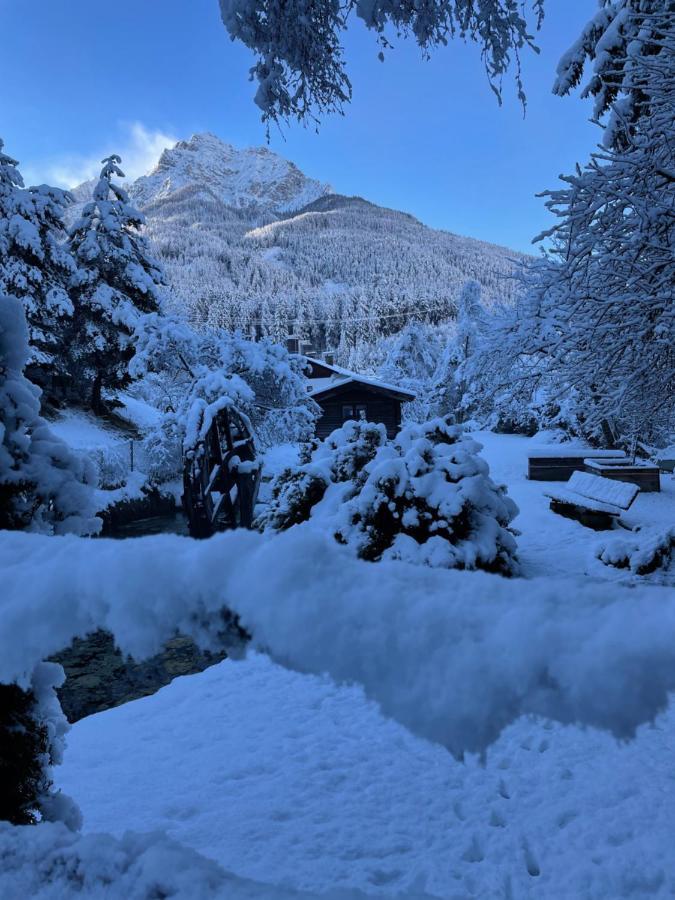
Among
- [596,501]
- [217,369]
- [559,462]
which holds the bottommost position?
[596,501]

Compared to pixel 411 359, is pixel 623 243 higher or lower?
lower

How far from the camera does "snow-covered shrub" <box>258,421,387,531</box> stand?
722cm

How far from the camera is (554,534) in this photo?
28.7 feet

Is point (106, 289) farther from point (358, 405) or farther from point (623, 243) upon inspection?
point (623, 243)

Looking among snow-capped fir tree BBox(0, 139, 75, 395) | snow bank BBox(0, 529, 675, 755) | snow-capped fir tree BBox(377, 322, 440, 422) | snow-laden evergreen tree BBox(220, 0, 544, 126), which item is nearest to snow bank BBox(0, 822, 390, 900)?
snow bank BBox(0, 529, 675, 755)

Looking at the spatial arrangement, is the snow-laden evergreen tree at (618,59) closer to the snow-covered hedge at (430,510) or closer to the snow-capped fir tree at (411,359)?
the snow-covered hedge at (430,510)

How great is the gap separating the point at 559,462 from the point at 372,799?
13066 millimetres

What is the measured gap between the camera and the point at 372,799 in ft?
9.95

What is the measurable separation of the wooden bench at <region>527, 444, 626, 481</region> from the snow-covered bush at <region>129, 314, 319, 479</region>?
24.7 feet

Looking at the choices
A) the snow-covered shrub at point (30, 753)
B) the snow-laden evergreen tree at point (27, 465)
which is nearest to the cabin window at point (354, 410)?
the snow-laden evergreen tree at point (27, 465)

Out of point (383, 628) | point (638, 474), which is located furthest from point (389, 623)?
Result: point (638, 474)

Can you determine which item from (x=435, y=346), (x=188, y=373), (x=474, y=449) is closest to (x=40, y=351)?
(x=188, y=373)

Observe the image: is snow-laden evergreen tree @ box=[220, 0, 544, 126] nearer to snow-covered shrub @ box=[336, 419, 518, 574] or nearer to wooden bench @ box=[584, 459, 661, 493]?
snow-covered shrub @ box=[336, 419, 518, 574]

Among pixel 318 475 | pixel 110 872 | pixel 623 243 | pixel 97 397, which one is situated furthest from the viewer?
pixel 97 397
